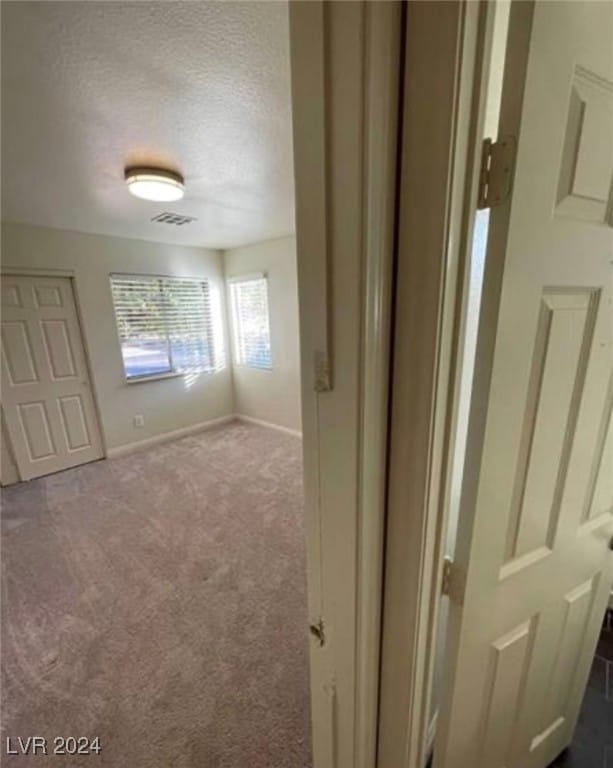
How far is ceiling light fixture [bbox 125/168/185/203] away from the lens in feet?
6.61

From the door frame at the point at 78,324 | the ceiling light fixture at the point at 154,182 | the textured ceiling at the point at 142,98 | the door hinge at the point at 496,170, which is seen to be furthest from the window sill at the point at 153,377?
the door hinge at the point at 496,170

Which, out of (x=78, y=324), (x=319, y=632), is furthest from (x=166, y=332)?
(x=319, y=632)

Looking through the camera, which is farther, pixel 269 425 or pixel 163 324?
pixel 269 425

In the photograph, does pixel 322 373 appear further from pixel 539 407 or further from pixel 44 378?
pixel 44 378

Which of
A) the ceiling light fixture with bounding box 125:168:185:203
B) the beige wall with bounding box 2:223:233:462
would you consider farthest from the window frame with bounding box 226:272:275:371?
the ceiling light fixture with bounding box 125:168:185:203

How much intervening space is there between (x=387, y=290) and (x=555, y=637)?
1.10 metres

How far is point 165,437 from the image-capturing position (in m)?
4.39

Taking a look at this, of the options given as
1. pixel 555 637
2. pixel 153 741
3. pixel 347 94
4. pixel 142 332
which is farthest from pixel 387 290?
pixel 142 332

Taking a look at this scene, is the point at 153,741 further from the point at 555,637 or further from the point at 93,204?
the point at 93,204

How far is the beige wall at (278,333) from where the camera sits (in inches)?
161

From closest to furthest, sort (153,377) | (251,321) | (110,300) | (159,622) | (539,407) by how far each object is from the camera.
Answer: (539,407)
(159,622)
(110,300)
(153,377)
(251,321)

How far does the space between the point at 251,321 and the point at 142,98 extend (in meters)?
3.32

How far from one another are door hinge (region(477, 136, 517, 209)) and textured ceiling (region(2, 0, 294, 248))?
3.11ft

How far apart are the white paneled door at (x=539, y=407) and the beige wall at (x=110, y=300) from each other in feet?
13.0
